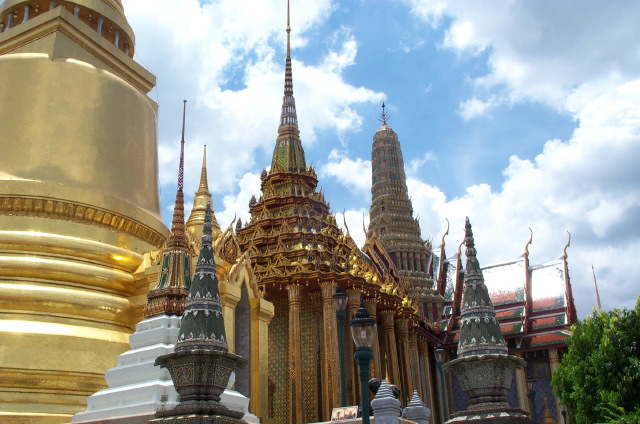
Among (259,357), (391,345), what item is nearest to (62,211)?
(259,357)

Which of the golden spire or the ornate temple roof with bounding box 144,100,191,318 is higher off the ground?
the golden spire

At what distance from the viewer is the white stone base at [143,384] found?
277 inches

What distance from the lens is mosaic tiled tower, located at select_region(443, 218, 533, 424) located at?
4.51 metres

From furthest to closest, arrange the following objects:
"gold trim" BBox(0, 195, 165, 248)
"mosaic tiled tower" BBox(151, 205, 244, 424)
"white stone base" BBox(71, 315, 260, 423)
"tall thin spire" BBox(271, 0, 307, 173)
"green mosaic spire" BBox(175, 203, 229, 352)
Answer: "tall thin spire" BBox(271, 0, 307, 173) → "gold trim" BBox(0, 195, 165, 248) → "white stone base" BBox(71, 315, 260, 423) → "green mosaic spire" BBox(175, 203, 229, 352) → "mosaic tiled tower" BBox(151, 205, 244, 424)

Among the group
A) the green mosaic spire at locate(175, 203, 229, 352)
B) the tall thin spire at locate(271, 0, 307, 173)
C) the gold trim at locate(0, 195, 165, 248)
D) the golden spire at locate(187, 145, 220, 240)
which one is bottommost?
the green mosaic spire at locate(175, 203, 229, 352)

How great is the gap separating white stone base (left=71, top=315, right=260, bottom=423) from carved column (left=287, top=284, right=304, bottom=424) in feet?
23.9

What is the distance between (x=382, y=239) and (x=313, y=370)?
13296 mm

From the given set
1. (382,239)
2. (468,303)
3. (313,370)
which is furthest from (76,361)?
(382,239)

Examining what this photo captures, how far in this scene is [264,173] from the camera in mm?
19453

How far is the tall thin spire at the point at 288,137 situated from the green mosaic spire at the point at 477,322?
46.6 feet

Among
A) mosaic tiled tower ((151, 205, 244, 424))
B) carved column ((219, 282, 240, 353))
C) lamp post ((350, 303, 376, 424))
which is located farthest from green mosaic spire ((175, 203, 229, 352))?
carved column ((219, 282, 240, 353))

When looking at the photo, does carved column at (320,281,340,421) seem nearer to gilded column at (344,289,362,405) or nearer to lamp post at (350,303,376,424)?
gilded column at (344,289,362,405)

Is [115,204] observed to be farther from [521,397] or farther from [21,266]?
[521,397]

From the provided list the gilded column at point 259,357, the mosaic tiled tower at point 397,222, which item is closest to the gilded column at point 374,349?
the gilded column at point 259,357
